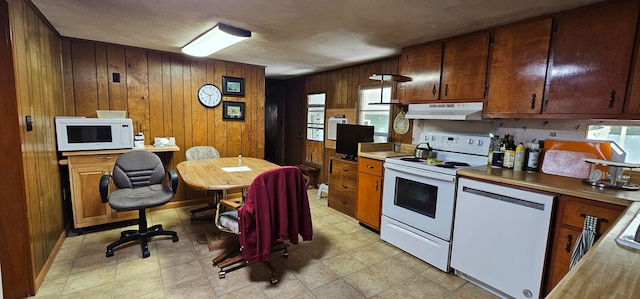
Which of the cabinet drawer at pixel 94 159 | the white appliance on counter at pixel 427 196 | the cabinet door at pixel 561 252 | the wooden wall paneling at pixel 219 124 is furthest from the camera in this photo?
the wooden wall paneling at pixel 219 124

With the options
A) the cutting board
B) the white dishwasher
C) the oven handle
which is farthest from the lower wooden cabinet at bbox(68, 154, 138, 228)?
the cutting board

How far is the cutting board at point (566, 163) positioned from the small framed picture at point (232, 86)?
151 inches

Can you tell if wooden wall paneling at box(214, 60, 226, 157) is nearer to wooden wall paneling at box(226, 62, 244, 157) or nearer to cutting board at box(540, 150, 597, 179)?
wooden wall paneling at box(226, 62, 244, 157)

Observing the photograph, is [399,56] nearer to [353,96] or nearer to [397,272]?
[353,96]

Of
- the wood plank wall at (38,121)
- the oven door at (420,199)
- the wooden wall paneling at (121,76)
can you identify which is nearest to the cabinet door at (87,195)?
the wood plank wall at (38,121)

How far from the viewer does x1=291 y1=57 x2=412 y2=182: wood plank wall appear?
376cm

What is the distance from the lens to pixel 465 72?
264 centimetres

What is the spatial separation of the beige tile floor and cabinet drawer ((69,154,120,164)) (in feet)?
2.59

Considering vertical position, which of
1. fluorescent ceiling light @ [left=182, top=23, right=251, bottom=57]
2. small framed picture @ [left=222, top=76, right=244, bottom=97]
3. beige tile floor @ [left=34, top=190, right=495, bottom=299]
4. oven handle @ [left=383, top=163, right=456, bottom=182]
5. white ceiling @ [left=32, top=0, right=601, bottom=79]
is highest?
white ceiling @ [left=32, top=0, right=601, bottom=79]

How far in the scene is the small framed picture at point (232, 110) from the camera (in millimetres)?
4227

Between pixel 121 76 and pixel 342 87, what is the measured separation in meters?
3.07

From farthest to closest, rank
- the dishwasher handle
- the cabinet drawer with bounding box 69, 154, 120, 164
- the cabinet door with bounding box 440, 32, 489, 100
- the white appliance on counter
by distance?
1. the cabinet drawer with bounding box 69, 154, 120, 164
2. the cabinet door with bounding box 440, 32, 489, 100
3. the white appliance on counter
4. the dishwasher handle

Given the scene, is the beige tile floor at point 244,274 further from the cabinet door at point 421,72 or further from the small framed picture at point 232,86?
the small framed picture at point 232,86

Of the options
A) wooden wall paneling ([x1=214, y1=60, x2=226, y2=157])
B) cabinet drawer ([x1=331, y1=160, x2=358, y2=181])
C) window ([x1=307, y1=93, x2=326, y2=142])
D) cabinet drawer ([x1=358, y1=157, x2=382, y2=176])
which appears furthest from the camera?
window ([x1=307, y1=93, x2=326, y2=142])
